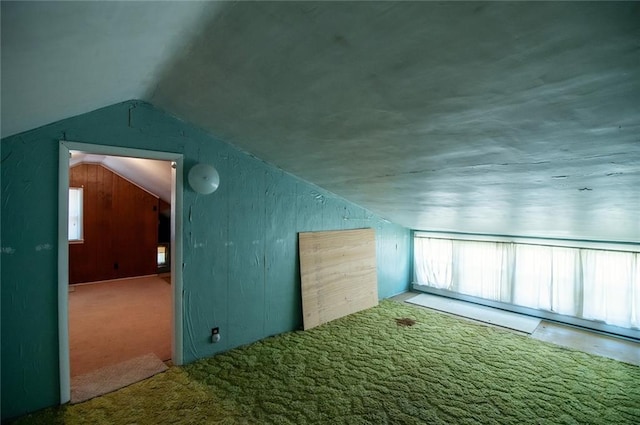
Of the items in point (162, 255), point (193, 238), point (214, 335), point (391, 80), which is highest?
point (391, 80)

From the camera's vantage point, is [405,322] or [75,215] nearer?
[405,322]

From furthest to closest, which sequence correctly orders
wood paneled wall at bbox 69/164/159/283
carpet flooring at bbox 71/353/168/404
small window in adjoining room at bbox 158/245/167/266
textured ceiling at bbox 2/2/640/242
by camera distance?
small window in adjoining room at bbox 158/245/167/266
wood paneled wall at bbox 69/164/159/283
carpet flooring at bbox 71/353/168/404
textured ceiling at bbox 2/2/640/242

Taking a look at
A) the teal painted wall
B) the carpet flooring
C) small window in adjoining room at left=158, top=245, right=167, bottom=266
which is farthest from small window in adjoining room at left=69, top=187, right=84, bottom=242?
the teal painted wall

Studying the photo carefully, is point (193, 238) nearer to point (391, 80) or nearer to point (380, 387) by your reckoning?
point (380, 387)

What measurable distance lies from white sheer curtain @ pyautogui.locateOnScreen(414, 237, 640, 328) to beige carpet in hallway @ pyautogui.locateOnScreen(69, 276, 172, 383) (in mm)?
4263

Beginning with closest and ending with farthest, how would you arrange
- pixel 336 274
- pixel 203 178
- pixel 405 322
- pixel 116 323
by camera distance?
pixel 203 178, pixel 116 323, pixel 405 322, pixel 336 274

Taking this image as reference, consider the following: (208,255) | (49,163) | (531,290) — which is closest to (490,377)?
(531,290)

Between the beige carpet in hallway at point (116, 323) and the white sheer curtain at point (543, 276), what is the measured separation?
14.0 ft

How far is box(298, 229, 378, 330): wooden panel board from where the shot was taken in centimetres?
367

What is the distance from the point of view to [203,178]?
8.75 ft

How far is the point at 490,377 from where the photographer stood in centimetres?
264

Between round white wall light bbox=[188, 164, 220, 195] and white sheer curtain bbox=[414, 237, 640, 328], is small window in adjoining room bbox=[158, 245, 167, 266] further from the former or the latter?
white sheer curtain bbox=[414, 237, 640, 328]

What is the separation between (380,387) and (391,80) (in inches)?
91.2

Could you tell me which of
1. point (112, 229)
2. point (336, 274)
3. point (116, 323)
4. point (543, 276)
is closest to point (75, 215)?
point (112, 229)
